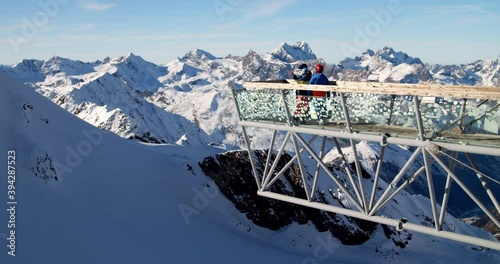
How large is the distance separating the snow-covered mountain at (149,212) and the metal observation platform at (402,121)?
10760 mm

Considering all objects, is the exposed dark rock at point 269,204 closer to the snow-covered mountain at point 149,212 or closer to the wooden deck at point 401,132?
the snow-covered mountain at point 149,212

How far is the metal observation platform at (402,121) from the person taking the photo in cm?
1213

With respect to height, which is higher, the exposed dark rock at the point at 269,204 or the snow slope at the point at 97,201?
the snow slope at the point at 97,201

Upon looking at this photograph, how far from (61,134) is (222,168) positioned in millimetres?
12170

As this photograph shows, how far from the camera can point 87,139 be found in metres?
30.7

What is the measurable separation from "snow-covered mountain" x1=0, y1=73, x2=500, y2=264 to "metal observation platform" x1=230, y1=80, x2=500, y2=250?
10.8 metres

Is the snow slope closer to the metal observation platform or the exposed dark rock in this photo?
the exposed dark rock

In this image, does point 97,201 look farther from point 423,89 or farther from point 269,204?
point 423,89

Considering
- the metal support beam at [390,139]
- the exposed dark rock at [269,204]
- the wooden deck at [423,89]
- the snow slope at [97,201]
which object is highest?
the wooden deck at [423,89]

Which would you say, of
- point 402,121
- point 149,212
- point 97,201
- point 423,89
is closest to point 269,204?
point 149,212

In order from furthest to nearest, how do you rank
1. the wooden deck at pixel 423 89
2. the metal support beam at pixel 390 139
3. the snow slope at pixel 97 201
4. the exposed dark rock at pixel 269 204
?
the exposed dark rock at pixel 269 204
the snow slope at pixel 97 201
the metal support beam at pixel 390 139
the wooden deck at pixel 423 89

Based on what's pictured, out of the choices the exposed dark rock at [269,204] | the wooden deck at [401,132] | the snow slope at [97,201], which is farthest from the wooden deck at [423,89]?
the exposed dark rock at [269,204]

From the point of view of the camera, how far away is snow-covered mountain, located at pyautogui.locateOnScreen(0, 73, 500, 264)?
21750mm

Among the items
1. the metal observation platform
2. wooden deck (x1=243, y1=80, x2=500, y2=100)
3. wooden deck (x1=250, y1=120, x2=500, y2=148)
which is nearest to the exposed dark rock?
the metal observation platform
